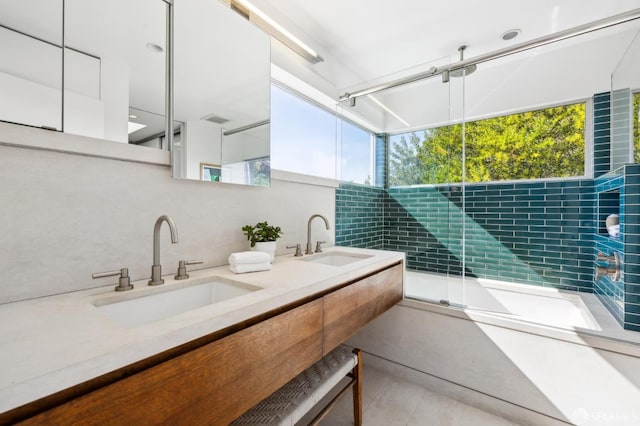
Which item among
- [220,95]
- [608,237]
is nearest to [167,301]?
[220,95]

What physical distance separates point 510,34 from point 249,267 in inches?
115

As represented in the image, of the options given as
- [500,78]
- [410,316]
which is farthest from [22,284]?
[500,78]

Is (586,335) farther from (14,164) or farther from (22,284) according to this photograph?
(14,164)

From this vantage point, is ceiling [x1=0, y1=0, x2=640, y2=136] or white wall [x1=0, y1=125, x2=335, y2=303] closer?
white wall [x1=0, y1=125, x2=335, y2=303]

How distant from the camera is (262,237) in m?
1.72

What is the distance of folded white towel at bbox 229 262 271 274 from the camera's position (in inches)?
56.1

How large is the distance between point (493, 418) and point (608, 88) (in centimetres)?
309

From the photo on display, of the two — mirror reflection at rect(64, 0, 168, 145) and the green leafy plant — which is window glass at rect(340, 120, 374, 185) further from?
mirror reflection at rect(64, 0, 168, 145)

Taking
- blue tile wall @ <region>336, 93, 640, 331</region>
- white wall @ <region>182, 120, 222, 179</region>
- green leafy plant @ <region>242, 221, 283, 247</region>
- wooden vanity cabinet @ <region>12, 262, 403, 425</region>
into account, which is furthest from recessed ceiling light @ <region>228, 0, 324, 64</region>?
wooden vanity cabinet @ <region>12, 262, 403, 425</region>

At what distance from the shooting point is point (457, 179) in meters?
2.58

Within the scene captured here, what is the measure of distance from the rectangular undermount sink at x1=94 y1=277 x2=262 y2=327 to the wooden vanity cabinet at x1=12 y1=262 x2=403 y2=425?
26cm

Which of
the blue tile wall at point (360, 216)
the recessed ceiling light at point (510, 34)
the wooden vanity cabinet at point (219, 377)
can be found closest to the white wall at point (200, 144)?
the wooden vanity cabinet at point (219, 377)

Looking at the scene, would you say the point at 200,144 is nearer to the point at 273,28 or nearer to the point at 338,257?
the point at 273,28

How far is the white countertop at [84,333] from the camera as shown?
0.57 meters
